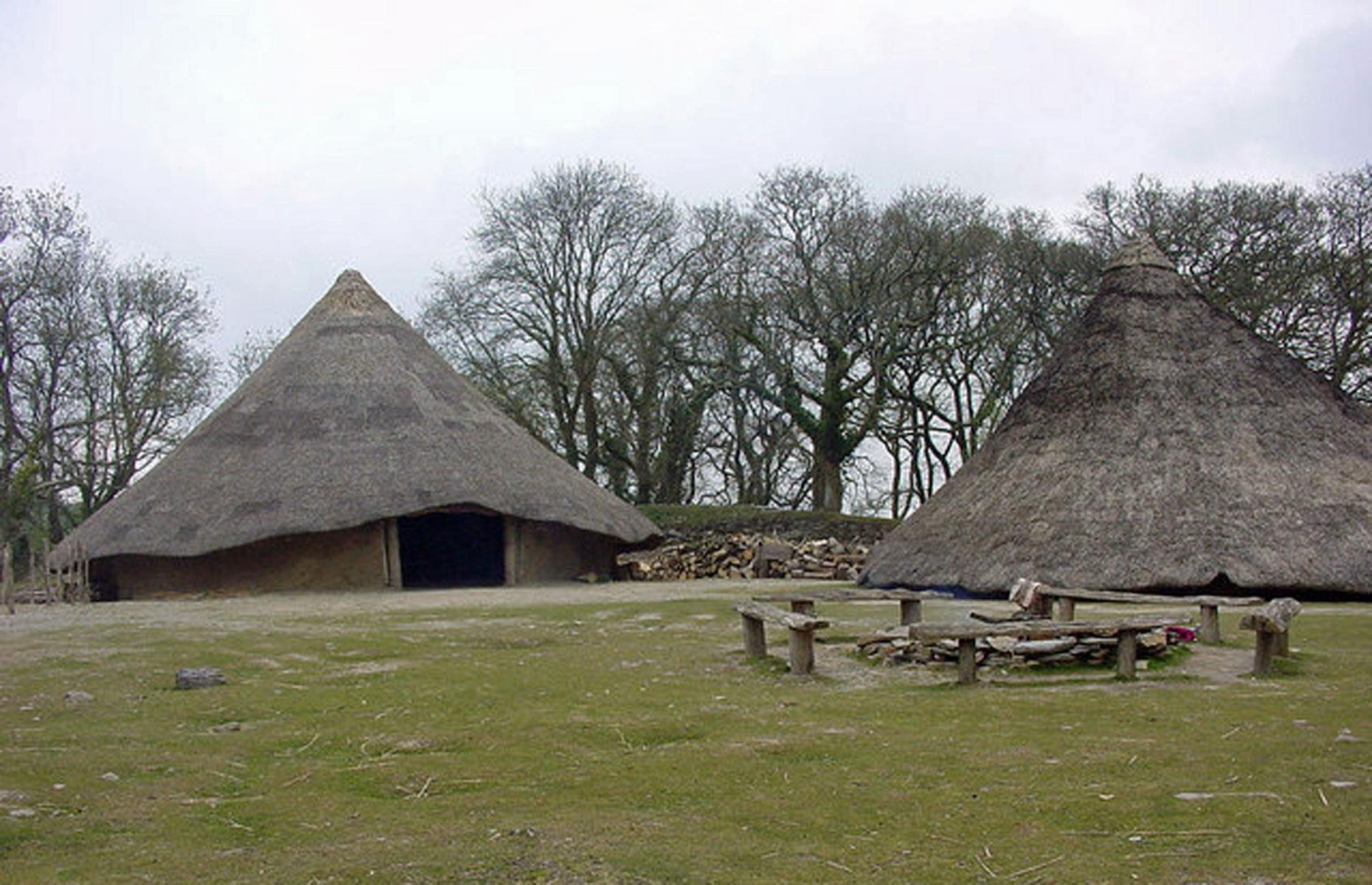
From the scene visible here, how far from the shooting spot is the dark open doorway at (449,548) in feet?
105

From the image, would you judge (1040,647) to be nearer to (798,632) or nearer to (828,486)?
(798,632)

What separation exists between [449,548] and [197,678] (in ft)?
74.1

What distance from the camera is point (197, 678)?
10078 millimetres

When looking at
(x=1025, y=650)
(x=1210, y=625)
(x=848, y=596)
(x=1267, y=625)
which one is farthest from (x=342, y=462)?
(x=1267, y=625)

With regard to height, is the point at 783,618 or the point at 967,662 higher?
the point at 783,618

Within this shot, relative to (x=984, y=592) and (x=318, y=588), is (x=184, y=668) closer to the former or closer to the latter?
(x=984, y=592)

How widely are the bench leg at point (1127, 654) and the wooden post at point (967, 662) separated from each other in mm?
1151

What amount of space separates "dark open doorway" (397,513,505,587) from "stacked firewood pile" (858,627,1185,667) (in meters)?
22.1

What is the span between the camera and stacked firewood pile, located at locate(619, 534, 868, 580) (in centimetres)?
2953

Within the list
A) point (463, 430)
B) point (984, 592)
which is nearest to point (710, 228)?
point (463, 430)

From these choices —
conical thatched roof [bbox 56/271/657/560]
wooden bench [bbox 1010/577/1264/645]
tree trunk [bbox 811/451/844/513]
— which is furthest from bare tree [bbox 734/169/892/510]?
wooden bench [bbox 1010/577/1264/645]

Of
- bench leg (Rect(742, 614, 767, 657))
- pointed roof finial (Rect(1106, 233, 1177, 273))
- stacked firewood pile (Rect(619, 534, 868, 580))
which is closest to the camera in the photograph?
bench leg (Rect(742, 614, 767, 657))

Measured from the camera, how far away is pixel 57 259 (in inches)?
1531

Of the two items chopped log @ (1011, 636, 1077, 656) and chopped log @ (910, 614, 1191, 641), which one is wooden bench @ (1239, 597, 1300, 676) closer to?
chopped log @ (910, 614, 1191, 641)
